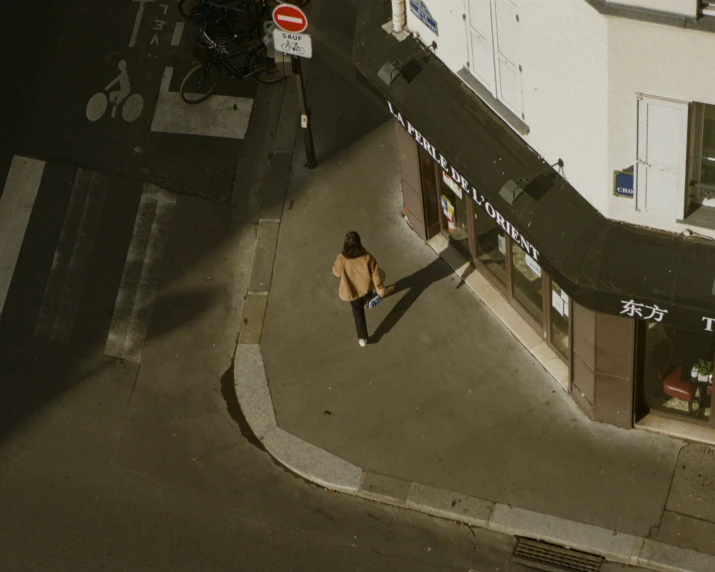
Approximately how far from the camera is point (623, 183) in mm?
15969

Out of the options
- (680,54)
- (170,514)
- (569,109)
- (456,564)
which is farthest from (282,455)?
(680,54)

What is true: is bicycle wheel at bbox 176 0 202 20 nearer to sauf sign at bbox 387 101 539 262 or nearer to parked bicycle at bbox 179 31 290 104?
parked bicycle at bbox 179 31 290 104

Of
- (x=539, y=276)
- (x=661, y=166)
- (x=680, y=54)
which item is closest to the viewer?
(x=680, y=54)

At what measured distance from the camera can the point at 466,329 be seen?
813 inches

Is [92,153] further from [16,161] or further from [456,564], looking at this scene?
[456,564]

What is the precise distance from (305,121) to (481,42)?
548 centimetres

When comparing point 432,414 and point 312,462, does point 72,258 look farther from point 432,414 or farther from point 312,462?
point 432,414

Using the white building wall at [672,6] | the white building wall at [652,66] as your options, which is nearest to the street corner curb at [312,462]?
the white building wall at [652,66]

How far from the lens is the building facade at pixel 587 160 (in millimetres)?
14805

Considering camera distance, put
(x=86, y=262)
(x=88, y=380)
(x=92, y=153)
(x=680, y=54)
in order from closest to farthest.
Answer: (x=680, y=54) → (x=88, y=380) → (x=86, y=262) → (x=92, y=153)

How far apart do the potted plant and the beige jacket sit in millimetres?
4435

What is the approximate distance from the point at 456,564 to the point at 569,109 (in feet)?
20.1

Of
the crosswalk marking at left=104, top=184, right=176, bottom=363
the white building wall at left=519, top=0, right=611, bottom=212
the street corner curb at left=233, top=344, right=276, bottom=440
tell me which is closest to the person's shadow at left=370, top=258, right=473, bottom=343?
the street corner curb at left=233, top=344, right=276, bottom=440

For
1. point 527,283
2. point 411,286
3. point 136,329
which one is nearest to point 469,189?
point 527,283
